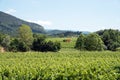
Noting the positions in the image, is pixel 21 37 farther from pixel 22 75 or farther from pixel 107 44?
pixel 22 75

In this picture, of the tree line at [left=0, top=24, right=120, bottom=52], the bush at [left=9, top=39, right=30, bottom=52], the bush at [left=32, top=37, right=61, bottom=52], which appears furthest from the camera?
the bush at [left=9, top=39, right=30, bottom=52]

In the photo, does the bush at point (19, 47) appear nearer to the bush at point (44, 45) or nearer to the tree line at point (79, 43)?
the tree line at point (79, 43)

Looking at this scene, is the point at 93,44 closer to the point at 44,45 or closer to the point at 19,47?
the point at 44,45

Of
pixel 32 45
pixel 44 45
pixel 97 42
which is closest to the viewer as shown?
pixel 97 42

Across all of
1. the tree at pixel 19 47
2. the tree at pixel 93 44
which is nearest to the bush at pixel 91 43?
the tree at pixel 93 44

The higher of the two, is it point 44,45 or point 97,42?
point 97,42

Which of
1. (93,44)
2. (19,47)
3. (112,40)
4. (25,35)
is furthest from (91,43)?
(25,35)

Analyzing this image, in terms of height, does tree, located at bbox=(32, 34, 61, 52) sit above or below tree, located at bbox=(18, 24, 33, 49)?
below

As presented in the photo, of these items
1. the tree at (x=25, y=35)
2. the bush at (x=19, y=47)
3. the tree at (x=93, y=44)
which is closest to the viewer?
the tree at (x=93, y=44)

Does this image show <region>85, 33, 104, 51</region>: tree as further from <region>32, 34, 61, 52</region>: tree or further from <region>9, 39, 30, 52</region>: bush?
<region>9, 39, 30, 52</region>: bush

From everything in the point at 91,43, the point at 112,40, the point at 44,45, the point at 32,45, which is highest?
the point at 112,40

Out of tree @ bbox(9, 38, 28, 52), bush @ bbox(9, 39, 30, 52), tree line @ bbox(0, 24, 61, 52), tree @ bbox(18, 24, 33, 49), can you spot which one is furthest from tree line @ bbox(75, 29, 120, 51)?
tree @ bbox(18, 24, 33, 49)

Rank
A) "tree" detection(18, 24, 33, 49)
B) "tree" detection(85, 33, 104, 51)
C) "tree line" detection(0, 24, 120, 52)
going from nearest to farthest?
1. "tree" detection(85, 33, 104, 51)
2. "tree line" detection(0, 24, 120, 52)
3. "tree" detection(18, 24, 33, 49)

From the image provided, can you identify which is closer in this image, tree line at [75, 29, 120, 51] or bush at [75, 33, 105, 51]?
bush at [75, 33, 105, 51]
